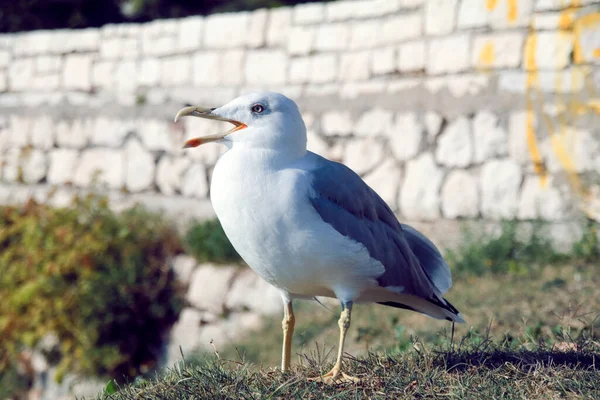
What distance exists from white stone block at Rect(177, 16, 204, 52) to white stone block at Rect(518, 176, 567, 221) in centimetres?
344

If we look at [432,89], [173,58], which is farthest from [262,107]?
[173,58]

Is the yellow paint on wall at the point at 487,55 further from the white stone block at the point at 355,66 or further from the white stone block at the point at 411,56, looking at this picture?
the white stone block at the point at 355,66

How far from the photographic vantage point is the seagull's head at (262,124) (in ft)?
11.3

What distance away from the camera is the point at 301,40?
25.1 feet

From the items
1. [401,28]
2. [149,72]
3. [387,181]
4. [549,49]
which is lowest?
[387,181]

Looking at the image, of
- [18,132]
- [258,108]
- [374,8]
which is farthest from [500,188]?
[18,132]

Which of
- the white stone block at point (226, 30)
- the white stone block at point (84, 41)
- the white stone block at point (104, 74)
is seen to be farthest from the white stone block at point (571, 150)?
the white stone block at point (84, 41)

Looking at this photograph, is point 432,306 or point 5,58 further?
point 5,58

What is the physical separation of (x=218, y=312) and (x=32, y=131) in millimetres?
3415

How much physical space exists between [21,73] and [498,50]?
543cm

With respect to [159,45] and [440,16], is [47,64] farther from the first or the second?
[440,16]

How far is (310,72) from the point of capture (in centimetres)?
762

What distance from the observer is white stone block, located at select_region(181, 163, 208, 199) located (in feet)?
26.7

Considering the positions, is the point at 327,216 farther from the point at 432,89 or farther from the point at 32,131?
the point at 32,131
